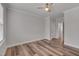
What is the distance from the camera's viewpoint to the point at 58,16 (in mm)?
1907

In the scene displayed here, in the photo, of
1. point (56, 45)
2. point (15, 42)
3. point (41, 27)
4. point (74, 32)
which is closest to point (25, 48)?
point (15, 42)

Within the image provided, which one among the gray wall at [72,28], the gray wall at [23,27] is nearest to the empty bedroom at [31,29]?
the gray wall at [23,27]

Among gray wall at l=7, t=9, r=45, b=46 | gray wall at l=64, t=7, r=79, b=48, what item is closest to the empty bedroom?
gray wall at l=7, t=9, r=45, b=46

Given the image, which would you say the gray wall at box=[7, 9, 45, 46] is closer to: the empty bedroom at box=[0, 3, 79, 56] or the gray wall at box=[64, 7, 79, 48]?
the empty bedroom at box=[0, 3, 79, 56]

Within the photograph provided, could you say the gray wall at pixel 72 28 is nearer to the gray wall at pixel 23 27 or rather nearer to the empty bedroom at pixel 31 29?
the empty bedroom at pixel 31 29

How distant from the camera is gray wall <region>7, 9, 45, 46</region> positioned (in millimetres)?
1528

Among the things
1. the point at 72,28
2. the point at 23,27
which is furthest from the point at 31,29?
the point at 72,28

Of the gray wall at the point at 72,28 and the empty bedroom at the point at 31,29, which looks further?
the gray wall at the point at 72,28

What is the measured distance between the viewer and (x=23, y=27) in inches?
65.7

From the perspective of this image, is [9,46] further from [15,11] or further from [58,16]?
[58,16]

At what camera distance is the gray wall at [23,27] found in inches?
60.1

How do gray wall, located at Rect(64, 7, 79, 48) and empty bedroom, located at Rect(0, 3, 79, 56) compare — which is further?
gray wall, located at Rect(64, 7, 79, 48)

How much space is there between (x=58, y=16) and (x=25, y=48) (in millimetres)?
1033

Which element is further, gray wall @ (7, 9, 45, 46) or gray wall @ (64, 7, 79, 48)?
gray wall @ (64, 7, 79, 48)
